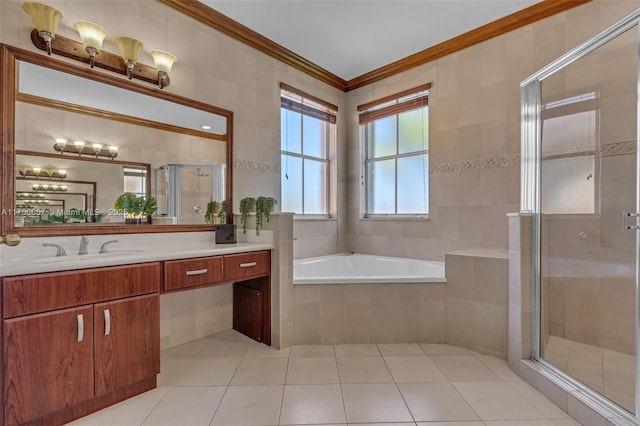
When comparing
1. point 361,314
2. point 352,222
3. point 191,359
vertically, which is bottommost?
point 191,359

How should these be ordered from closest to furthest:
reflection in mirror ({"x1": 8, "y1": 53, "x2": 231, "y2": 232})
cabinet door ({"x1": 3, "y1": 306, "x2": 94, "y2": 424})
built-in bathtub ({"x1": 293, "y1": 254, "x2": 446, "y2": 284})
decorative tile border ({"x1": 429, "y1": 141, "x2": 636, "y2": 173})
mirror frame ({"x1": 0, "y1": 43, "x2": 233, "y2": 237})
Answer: cabinet door ({"x1": 3, "y1": 306, "x2": 94, "y2": 424}), mirror frame ({"x1": 0, "y1": 43, "x2": 233, "y2": 237}), reflection in mirror ({"x1": 8, "y1": 53, "x2": 231, "y2": 232}), decorative tile border ({"x1": 429, "y1": 141, "x2": 636, "y2": 173}), built-in bathtub ({"x1": 293, "y1": 254, "x2": 446, "y2": 284})

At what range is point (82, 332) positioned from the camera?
55.9 inches

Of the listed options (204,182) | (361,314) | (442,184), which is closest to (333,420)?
(361,314)

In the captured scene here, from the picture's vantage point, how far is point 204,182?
96.1 inches

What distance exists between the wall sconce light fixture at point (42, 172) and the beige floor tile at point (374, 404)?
6.96 feet

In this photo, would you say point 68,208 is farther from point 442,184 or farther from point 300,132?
point 442,184

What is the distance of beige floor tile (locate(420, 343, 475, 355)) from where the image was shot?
7.15 ft

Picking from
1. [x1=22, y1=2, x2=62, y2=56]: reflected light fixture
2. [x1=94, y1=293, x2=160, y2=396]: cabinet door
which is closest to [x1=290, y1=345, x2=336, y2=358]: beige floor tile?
[x1=94, y1=293, x2=160, y2=396]: cabinet door

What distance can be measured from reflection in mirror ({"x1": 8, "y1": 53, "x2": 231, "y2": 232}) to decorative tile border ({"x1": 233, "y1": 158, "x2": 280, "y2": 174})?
205 millimetres

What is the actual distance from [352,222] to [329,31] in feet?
6.86

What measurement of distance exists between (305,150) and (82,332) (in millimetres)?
2644

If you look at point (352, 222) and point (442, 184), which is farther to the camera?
point (352, 222)

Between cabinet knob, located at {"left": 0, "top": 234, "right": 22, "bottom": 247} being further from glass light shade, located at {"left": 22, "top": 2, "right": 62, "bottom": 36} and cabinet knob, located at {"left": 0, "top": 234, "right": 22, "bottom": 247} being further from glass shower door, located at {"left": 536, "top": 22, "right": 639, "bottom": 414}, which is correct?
glass shower door, located at {"left": 536, "top": 22, "right": 639, "bottom": 414}

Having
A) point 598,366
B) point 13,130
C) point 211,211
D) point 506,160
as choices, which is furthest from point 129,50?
point 598,366
